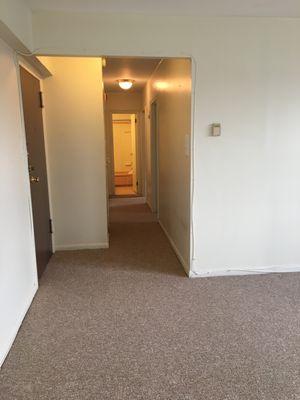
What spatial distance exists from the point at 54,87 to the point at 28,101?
84 centimetres

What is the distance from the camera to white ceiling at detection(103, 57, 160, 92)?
15.0 ft

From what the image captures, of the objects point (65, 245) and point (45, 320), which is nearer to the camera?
point (45, 320)

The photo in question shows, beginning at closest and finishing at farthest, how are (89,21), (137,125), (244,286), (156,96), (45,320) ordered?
(45,320) → (89,21) → (244,286) → (156,96) → (137,125)

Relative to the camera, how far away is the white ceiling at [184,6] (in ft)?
8.23

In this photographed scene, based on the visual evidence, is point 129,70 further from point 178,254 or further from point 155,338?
point 155,338

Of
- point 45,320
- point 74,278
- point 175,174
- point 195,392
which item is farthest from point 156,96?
point 195,392

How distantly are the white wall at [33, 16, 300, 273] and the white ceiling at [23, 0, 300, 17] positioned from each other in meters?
0.08

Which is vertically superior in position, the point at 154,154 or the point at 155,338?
the point at 154,154

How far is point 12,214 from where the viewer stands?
239 cm

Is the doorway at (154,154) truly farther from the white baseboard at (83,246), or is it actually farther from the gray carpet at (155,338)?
the gray carpet at (155,338)

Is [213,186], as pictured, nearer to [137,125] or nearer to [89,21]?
[89,21]

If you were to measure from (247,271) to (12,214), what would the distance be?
7.48 ft

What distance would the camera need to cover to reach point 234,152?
3.09 metres

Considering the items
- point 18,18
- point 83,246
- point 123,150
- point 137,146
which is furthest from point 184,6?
point 123,150
